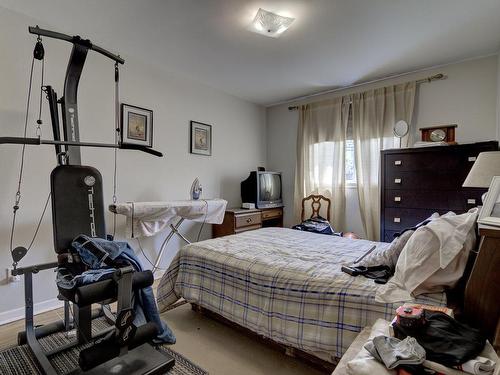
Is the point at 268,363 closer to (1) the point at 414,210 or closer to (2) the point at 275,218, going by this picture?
(1) the point at 414,210

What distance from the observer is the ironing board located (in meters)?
2.66

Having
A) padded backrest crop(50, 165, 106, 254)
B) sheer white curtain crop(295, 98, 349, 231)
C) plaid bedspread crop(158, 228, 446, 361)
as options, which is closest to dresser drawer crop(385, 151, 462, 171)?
sheer white curtain crop(295, 98, 349, 231)

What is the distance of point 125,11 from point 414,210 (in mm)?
3322

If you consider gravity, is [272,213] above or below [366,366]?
above

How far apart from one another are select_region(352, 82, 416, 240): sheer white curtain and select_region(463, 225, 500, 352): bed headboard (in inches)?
101

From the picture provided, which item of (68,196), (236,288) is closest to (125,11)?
(68,196)

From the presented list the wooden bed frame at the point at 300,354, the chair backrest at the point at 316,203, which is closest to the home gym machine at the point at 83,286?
the wooden bed frame at the point at 300,354

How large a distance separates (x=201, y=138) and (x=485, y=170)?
3026 mm

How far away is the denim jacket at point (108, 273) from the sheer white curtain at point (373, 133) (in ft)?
9.44

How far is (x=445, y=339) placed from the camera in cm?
96

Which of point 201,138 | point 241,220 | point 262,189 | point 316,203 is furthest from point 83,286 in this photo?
point 316,203

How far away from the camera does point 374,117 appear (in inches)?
145

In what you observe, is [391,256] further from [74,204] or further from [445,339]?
[74,204]

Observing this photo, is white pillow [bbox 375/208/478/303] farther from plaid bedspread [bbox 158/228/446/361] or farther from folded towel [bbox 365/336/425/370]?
folded towel [bbox 365/336/425/370]
